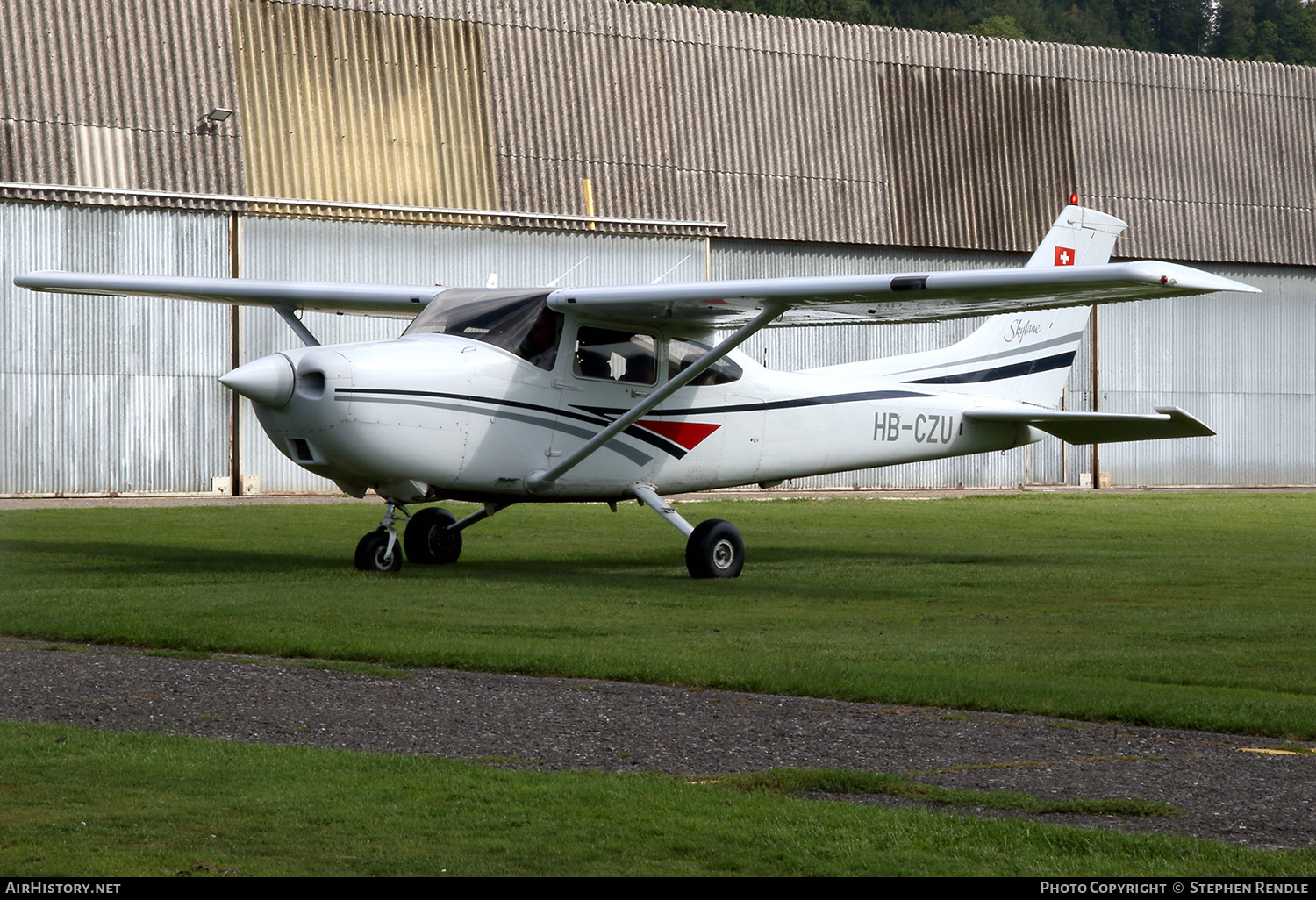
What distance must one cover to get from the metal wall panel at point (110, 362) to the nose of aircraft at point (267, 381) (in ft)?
51.0

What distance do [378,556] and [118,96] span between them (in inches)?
665

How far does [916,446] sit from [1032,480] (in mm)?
18324

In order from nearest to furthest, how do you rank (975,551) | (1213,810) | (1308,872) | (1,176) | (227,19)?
(1308,872) < (1213,810) < (975,551) < (1,176) < (227,19)

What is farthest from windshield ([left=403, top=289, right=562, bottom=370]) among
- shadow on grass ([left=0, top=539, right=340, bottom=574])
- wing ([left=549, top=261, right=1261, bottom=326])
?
shadow on grass ([left=0, top=539, right=340, bottom=574])

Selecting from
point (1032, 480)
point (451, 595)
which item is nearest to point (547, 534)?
point (451, 595)

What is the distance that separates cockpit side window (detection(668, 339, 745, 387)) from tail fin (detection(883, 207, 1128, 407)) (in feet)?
7.26

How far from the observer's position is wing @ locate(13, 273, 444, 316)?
1616 cm

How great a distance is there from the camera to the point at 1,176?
26562mm

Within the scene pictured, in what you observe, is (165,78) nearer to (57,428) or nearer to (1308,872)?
(57,428)

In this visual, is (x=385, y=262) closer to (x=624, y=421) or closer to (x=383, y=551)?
(x=383, y=551)

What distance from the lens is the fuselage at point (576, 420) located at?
13.0m

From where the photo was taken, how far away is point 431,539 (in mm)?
15195

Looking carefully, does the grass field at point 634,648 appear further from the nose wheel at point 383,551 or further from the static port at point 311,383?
the static port at point 311,383

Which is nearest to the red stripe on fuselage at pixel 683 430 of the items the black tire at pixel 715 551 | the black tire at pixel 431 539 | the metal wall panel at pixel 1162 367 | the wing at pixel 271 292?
the black tire at pixel 715 551
